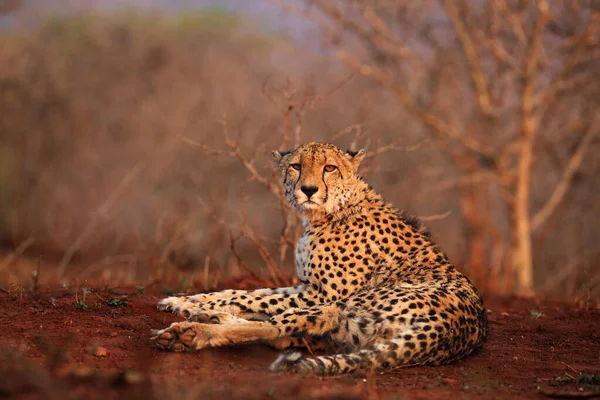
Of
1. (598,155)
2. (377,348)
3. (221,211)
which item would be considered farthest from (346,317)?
(598,155)

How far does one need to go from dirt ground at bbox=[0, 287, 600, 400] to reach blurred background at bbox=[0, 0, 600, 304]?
5.29ft

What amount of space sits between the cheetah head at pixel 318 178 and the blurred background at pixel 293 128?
103 centimetres

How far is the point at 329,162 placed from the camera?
16.7 ft

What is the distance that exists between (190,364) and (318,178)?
161cm

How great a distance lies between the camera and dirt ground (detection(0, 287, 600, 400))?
294 cm

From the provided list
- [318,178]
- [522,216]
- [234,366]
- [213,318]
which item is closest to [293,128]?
[522,216]

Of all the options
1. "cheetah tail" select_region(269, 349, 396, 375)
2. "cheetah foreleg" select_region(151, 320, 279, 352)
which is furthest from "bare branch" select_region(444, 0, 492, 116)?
"cheetah tail" select_region(269, 349, 396, 375)

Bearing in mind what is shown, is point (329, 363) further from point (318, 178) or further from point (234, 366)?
point (318, 178)

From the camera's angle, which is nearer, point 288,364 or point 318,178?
point 288,364

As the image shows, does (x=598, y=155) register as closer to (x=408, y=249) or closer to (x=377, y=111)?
(x=377, y=111)

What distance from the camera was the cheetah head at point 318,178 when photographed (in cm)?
500

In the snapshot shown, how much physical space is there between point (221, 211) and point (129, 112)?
9543 millimetres

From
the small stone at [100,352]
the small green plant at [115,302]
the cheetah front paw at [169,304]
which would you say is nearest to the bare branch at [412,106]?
the cheetah front paw at [169,304]

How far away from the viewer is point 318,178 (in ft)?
16.5
